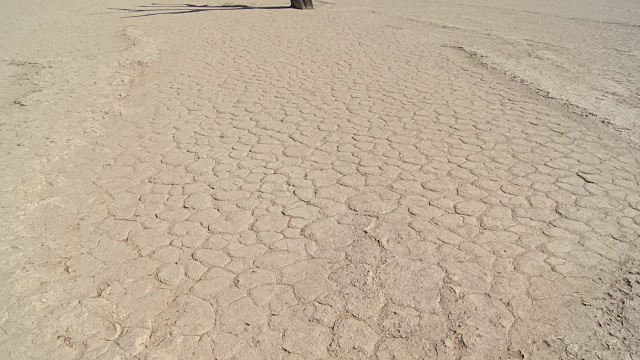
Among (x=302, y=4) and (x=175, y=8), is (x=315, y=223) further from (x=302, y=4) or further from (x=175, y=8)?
(x=175, y=8)

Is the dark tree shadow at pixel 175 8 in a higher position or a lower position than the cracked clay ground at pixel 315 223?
lower

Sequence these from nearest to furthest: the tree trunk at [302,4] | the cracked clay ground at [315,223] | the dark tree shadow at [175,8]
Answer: the cracked clay ground at [315,223]
the tree trunk at [302,4]
the dark tree shadow at [175,8]

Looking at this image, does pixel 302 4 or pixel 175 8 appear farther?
pixel 175 8

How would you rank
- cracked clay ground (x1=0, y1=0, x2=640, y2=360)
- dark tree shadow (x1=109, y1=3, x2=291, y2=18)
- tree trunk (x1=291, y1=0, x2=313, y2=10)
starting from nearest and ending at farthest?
cracked clay ground (x1=0, y1=0, x2=640, y2=360) < tree trunk (x1=291, y1=0, x2=313, y2=10) < dark tree shadow (x1=109, y1=3, x2=291, y2=18)

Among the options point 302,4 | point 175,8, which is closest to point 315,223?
point 302,4

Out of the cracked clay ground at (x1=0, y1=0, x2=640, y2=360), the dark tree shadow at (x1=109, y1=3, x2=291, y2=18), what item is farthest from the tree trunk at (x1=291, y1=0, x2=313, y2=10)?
the cracked clay ground at (x1=0, y1=0, x2=640, y2=360)

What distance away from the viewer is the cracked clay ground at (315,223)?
Result: 268cm

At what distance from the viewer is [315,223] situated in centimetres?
361

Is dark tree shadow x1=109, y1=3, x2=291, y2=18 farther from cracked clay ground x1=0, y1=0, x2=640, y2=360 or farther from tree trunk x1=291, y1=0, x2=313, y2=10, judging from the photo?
cracked clay ground x1=0, y1=0, x2=640, y2=360

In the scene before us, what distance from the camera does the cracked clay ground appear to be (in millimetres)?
2680

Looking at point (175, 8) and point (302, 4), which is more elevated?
point (302, 4)

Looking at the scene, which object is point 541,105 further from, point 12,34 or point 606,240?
point 12,34

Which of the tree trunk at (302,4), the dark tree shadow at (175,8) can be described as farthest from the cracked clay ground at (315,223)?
the dark tree shadow at (175,8)

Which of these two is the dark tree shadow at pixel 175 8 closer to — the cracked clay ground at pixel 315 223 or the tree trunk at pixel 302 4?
the tree trunk at pixel 302 4
